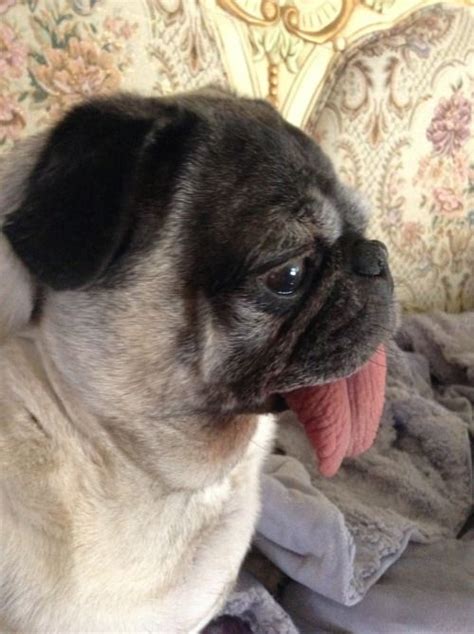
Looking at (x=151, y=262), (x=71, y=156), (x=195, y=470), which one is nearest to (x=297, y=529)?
(x=195, y=470)

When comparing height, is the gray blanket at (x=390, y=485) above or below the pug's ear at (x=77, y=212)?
below

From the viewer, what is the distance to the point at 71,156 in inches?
23.3

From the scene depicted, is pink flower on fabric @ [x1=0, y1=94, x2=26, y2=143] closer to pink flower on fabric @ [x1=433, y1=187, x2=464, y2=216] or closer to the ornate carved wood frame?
the ornate carved wood frame

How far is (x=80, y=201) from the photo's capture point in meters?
0.58

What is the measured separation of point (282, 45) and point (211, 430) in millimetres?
895

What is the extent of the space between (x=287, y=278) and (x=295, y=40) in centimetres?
87

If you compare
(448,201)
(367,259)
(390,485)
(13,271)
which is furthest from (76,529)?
(448,201)

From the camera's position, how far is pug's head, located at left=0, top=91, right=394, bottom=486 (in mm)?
591

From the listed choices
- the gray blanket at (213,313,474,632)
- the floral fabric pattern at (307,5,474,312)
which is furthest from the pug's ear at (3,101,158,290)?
the floral fabric pattern at (307,5,474,312)

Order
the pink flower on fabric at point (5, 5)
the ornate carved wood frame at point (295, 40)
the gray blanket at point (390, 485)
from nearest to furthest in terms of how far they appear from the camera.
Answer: the gray blanket at point (390, 485) → the pink flower on fabric at point (5, 5) → the ornate carved wood frame at point (295, 40)

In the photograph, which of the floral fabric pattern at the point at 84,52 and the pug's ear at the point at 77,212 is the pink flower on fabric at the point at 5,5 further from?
the pug's ear at the point at 77,212

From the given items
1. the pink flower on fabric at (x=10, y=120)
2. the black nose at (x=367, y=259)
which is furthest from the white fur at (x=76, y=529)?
the pink flower on fabric at (x=10, y=120)

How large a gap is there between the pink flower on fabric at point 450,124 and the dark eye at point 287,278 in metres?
0.94

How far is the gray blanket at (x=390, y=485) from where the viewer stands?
88cm
